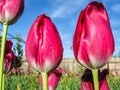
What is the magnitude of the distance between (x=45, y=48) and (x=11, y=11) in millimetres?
249

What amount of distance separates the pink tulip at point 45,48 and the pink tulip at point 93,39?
44 mm

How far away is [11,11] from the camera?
42.4 inches

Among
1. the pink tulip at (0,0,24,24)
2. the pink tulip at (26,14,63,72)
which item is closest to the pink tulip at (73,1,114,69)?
the pink tulip at (26,14,63,72)

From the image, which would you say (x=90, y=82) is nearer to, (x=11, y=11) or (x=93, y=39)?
(x=93, y=39)

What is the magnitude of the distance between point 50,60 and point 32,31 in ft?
0.30

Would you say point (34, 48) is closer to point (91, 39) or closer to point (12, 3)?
point (91, 39)

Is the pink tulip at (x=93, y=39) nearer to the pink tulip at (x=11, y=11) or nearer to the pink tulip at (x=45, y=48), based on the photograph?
the pink tulip at (x=45, y=48)

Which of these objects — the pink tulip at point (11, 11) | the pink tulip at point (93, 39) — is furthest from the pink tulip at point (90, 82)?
Result: the pink tulip at point (11, 11)

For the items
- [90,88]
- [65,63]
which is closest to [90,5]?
[90,88]

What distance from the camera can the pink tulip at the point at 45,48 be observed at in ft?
2.79

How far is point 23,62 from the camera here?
18.1 m

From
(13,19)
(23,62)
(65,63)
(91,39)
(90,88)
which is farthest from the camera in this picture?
(23,62)

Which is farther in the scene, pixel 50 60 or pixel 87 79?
pixel 87 79

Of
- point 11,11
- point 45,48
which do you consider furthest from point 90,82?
point 11,11
